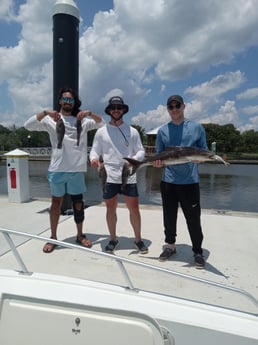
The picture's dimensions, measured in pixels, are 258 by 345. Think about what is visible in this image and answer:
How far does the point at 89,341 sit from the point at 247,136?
99.9m

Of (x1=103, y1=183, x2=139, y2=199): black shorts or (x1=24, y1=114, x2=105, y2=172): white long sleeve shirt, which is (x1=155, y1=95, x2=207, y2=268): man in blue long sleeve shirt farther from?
(x1=24, y1=114, x2=105, y2=172): white long sleeve shirt

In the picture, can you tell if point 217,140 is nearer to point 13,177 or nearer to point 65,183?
point 13,177

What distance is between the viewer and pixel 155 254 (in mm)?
4031

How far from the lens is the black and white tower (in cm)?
568

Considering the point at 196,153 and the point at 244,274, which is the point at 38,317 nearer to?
the point at 196,153

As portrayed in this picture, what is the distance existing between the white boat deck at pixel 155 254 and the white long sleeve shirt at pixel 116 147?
99 cm

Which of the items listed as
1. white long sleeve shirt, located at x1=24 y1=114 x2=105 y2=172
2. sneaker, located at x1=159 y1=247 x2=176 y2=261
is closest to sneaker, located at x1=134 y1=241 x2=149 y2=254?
sneaker, located at x1=159 y1=247 x2=176 y2=261

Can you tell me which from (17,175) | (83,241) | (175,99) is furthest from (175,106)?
(17,175)

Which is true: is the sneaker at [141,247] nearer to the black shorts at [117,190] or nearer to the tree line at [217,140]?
the black shorts at [117,190]

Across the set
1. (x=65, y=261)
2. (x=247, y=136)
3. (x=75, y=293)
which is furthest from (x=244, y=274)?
(x=247, y=136)

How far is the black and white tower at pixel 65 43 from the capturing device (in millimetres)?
5676

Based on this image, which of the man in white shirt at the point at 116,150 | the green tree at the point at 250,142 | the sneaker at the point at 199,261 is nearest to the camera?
the sneaker at the point at 199,261

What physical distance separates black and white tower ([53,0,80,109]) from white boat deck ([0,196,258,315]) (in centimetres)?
231

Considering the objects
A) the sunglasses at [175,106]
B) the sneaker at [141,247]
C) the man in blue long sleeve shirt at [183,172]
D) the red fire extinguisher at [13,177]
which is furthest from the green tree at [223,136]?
the sunglasses at [175,106]
